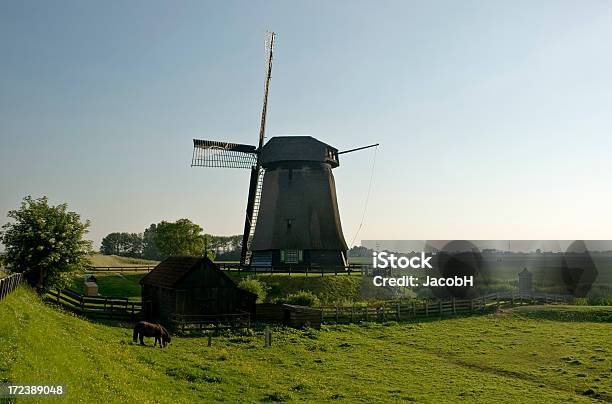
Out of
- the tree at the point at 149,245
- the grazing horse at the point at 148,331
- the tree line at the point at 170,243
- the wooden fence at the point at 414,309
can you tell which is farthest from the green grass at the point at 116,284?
the tree at the point at 149,245

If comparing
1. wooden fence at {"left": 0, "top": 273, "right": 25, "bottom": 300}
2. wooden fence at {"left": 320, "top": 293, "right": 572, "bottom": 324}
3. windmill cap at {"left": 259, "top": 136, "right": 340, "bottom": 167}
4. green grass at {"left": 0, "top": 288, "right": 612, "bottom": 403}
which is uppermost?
windmill cap at {"left": 259, "top": 136, "right": 340, "bottom": 167}

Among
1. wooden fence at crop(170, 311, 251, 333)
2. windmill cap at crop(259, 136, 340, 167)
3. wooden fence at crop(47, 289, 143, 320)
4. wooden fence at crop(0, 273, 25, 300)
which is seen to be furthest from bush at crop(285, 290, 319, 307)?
wooden fence at crop(0, 273, 25, 300)

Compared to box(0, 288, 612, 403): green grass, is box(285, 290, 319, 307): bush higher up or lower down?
higher up

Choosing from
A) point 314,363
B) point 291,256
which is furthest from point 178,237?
point 314,363

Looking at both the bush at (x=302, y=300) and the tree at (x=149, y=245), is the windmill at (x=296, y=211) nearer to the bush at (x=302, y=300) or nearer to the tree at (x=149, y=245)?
the bush at (x=302, y=300)

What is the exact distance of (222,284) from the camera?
1218 inches

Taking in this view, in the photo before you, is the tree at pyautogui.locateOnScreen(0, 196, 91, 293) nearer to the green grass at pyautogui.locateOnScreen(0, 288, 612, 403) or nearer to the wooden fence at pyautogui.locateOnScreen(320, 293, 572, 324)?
the green grass at pyautogui.locateOnScreen(0, 288, 612, 403)

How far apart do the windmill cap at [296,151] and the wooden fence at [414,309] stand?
16.3 metres

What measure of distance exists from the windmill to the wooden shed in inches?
609

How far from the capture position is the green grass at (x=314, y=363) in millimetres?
12638

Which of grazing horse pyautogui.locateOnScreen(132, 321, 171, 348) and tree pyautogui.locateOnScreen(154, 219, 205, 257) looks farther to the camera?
tree pyautogui.locateOnScreen(154, 219, 205, 257)

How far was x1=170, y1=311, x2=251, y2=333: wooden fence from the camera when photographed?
88.5ft

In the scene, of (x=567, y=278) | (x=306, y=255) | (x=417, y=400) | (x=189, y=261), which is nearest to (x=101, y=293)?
(x=189, y=261)

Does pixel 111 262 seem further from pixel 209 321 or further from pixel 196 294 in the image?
pixel 209 321
